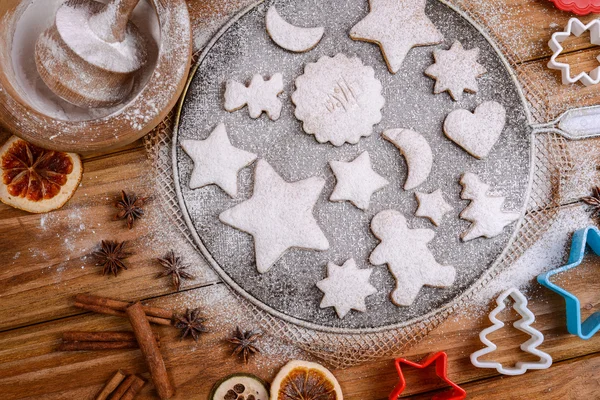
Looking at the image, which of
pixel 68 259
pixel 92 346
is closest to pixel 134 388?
pixel 92 346

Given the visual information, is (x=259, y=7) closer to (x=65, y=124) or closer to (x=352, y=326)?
(x=65, y=124)

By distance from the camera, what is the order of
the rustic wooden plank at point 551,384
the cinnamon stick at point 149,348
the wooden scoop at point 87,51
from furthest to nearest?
the rustic wooden plank at point 551,384 → the cinnamon stick at point 149,348 → the wooden scoop at point 87,51

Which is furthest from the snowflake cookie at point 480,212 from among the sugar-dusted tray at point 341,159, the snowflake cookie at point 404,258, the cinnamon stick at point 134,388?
the cinnamon stick at point 134,388

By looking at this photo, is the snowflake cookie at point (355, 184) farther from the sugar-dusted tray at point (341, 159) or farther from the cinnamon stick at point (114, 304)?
the cinnamon stick at point (114, 304)

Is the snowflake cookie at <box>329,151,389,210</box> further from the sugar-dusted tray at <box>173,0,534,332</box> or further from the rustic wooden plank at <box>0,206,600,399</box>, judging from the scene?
the rustic wooden plank at <box>0,206,600,399</box>

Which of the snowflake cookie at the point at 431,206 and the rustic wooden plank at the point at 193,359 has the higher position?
the snowflake cookie at the point at 431,206

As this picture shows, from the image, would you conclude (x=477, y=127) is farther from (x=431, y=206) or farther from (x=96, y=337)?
(x=96, y=337)

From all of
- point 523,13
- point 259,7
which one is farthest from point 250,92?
point 523,13
